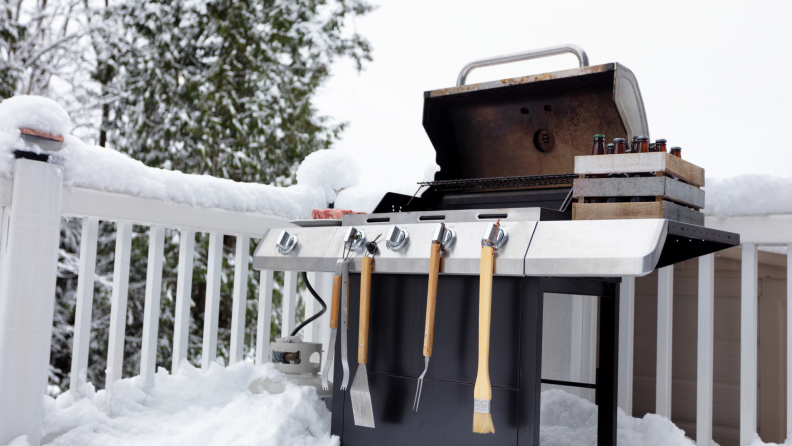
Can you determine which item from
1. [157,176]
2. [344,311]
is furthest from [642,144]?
[157,176]

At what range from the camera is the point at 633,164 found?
1365 millimetres

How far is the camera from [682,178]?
4.74 ft

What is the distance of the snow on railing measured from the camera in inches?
60.9

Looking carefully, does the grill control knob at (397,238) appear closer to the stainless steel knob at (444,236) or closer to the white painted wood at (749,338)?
the stainless steel knob at (444,236)

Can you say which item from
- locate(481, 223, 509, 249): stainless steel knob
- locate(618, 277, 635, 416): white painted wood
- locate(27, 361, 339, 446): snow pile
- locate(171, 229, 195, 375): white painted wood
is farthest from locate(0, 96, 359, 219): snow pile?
locate(618, 277, 635, 416): white painted wood

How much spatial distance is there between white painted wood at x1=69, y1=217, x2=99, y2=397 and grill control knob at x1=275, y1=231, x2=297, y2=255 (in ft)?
1.69

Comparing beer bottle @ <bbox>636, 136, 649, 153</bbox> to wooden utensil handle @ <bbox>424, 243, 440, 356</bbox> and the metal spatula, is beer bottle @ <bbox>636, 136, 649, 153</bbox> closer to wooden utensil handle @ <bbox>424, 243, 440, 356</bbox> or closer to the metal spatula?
wooden utensil handle @ <bbox>424, 243, 440, 356</bbox>

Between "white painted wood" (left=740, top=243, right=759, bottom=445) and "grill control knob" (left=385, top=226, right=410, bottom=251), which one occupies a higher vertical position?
"grill control knob" (left=385, top=226, right=410, bottom=251)

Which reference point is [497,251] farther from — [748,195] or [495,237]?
[748,195]

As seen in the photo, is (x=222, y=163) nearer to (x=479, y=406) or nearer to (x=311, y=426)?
(x=311, y=426)

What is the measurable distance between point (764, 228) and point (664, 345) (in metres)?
0.49

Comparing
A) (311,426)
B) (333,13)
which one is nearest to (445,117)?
(311,426)

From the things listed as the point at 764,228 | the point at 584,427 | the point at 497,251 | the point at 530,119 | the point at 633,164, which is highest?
the point at 530,119

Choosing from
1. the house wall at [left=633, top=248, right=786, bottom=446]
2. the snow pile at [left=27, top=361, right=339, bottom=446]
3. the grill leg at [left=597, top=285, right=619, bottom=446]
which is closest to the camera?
the snow pile at [left=27, top=361, right=339, bottom=446]
